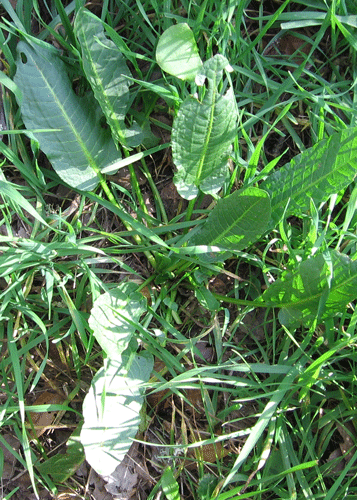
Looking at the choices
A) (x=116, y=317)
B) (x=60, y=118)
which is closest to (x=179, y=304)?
(x=116, y=317)

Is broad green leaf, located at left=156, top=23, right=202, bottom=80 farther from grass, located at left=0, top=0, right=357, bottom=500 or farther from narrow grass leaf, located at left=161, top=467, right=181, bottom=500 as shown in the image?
narrow grass leaf, located at left=161, top=467, right=181, bottom=500

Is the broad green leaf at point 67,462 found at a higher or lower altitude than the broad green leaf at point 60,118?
lower

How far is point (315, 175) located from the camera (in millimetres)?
1249

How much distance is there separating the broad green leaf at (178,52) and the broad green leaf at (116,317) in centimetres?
58

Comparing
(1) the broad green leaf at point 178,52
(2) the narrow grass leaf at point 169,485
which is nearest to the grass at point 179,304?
(2) the narrow grass leaf at point 169,485

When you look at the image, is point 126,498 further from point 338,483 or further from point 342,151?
point 342,151

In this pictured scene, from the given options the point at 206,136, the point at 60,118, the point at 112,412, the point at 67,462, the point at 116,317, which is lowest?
the point at 67,462

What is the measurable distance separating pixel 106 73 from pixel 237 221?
535 millimetres

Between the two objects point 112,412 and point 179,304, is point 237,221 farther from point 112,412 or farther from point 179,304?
point 112,412

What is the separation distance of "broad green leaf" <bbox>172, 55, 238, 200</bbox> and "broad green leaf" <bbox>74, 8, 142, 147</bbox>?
185 millimetres

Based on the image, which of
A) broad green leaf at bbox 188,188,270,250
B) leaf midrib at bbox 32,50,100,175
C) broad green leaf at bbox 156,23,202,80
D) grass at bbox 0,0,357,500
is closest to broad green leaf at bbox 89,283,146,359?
grass at bbox 0,0,357,500

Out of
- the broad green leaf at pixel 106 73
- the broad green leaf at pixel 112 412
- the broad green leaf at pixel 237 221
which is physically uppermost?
the broad green leaf at pixel 106 73

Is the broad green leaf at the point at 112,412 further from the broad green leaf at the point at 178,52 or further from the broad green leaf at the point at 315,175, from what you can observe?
the broad green leaf at the point at 178,52

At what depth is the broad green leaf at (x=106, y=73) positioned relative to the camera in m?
1.25
